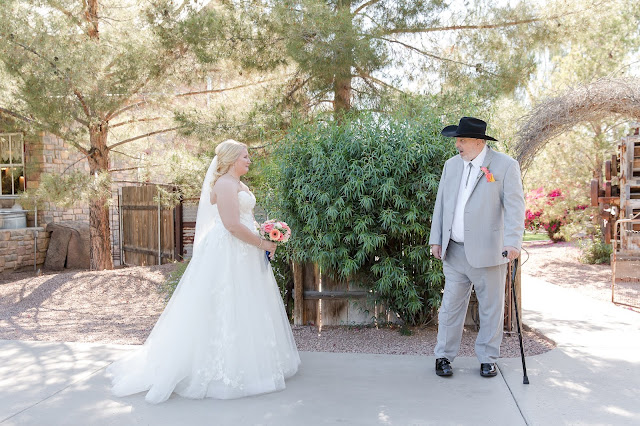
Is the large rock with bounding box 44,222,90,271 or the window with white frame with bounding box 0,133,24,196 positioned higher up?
the window with white frame with bounding box 0,133,24,196

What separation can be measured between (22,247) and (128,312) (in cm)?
686

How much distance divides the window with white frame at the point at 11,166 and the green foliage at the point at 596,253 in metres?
13.3

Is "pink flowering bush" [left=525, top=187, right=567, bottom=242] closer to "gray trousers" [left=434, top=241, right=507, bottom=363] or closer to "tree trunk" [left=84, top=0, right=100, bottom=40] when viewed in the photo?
"gray trousers" [left=434, top=241, right=507, bottom=363]

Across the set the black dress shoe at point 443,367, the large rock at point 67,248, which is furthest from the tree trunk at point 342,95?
the large rock at point 67,248

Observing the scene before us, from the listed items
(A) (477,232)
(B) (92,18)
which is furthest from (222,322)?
(B) (92,18)

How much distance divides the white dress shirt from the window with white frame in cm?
1241

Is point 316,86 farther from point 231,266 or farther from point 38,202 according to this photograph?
point 38,202

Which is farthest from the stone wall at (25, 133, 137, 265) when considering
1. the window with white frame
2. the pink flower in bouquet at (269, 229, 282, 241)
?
the pink flower in bouquet at (269, 229, 282, 241)

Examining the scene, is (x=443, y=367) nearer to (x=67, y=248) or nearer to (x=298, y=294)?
(x=298, y=294)

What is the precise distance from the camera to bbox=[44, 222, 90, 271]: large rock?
13.2m

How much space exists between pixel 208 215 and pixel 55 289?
5.90 m

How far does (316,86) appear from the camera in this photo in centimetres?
834

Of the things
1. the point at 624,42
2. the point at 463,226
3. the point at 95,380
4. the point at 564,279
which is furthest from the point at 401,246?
the point at 624,42

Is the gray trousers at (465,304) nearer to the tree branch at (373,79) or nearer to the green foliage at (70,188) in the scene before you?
the tree branch at (373,79)
